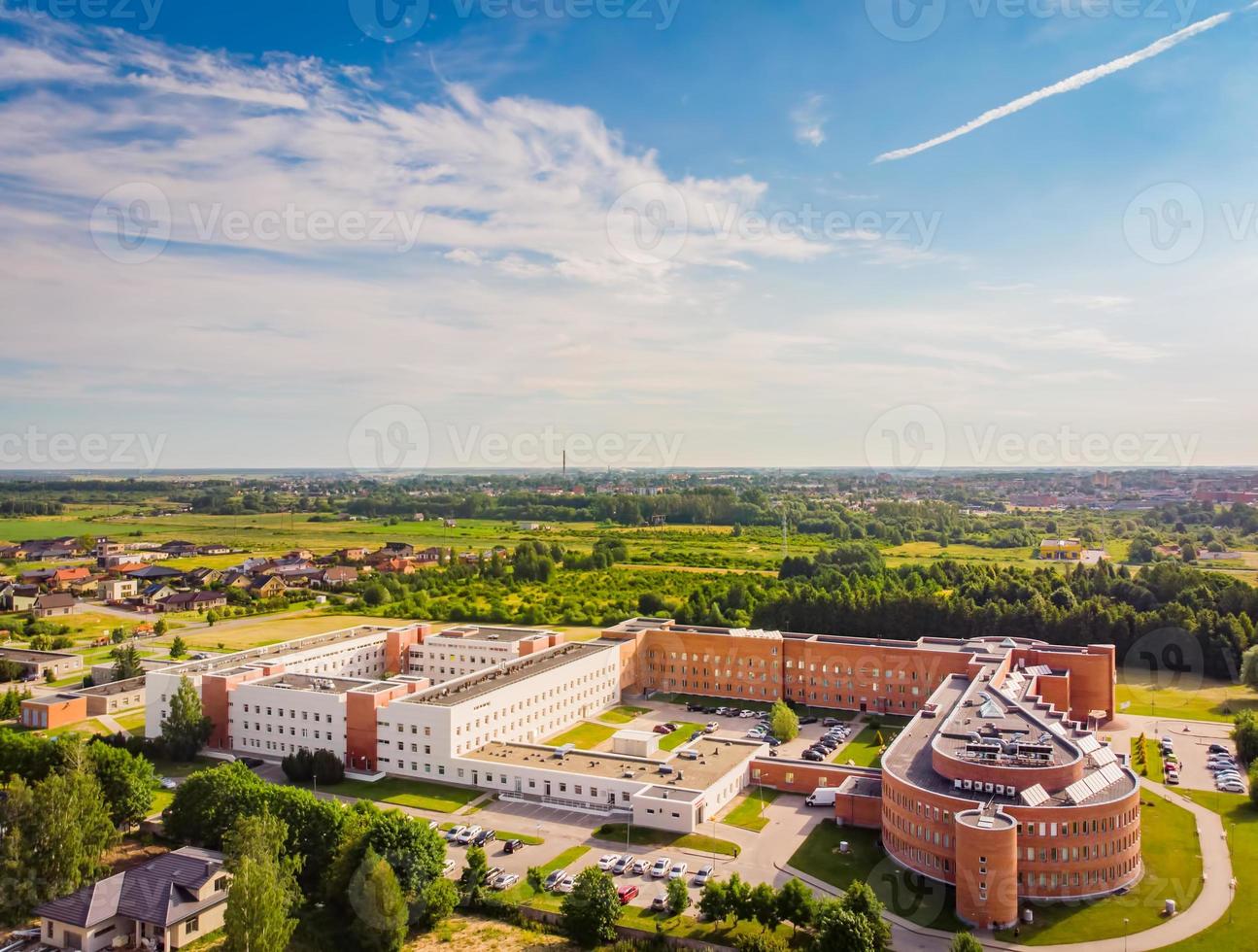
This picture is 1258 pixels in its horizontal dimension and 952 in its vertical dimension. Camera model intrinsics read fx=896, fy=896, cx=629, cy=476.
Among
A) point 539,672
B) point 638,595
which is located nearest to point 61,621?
point 638,595

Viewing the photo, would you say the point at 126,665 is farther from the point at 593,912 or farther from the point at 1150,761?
the point at 1150,761

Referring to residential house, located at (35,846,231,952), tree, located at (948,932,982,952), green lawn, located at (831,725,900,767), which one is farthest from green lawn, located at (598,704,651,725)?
tree, located at (948,932,982,952)

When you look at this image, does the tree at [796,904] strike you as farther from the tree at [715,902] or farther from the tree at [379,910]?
the tree at [379,910]

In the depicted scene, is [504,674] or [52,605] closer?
[504,674]

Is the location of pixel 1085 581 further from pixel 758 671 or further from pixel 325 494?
pixel 325 494

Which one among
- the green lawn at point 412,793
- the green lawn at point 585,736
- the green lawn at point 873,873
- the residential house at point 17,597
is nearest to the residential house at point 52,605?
the residential house at point 17,597

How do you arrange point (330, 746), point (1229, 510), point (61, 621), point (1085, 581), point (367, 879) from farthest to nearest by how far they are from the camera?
1. point (1229, 510)
2. point (61, 621)
3. point (1085, 581)
4. point (330, 746)
5. point (367, 879)

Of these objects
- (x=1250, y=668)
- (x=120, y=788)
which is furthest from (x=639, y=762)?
(x=1250, y=668)
